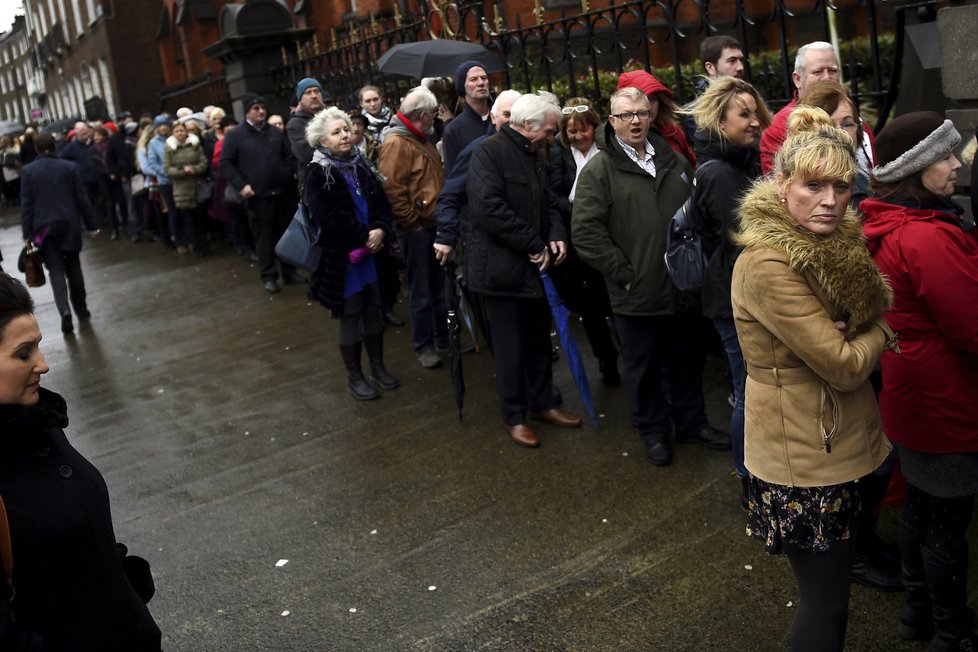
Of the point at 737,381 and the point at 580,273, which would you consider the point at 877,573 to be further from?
the point at 580,273

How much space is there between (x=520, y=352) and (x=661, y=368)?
0.83m

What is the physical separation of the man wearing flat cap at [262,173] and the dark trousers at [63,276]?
188 cm

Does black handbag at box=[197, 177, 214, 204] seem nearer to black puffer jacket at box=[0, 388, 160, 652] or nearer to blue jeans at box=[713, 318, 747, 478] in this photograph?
blue jeans at box=[713, 318, 747, 478]

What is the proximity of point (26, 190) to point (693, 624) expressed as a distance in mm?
9462

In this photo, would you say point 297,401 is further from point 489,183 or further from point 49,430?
point 49,430

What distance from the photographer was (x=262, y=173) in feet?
38.0

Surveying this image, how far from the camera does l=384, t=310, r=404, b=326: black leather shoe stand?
9.40m

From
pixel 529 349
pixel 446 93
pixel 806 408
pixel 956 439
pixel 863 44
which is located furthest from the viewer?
pixel 863 44

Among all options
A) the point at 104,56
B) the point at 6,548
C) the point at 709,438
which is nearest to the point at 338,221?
the point at 709,438

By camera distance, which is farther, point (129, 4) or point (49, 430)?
point (129, 4)

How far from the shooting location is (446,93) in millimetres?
8383

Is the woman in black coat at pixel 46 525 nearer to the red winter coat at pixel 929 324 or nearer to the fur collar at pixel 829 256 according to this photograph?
the fur collar at pixel 829 256

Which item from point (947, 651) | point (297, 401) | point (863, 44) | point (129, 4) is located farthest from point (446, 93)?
point (129, 4)

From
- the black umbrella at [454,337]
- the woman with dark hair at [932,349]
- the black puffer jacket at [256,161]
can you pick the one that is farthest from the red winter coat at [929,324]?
the black puffer jacket at [256,161]
